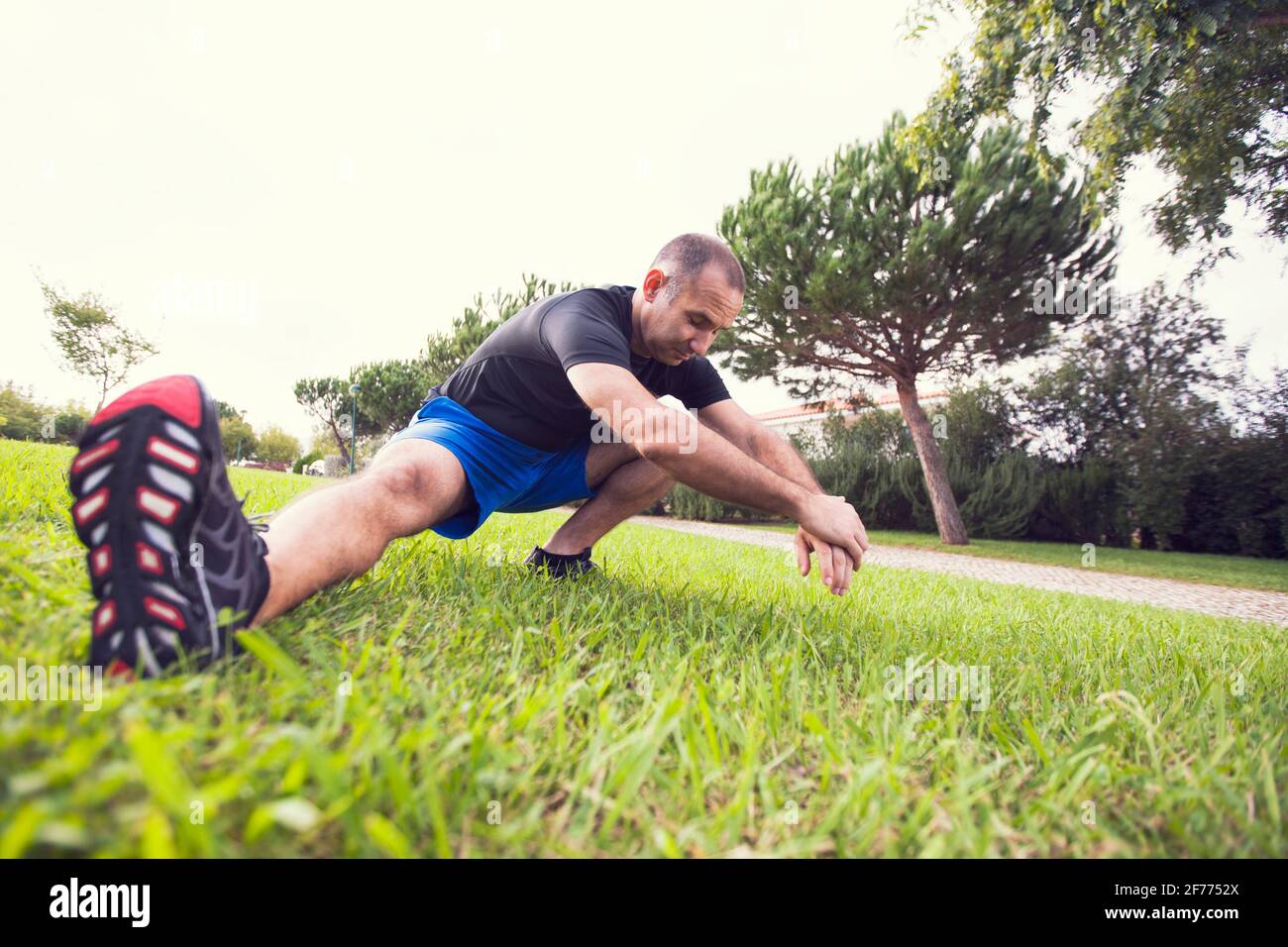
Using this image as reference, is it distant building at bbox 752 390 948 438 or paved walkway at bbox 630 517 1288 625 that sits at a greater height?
distant building at bbox 752 390 948 438

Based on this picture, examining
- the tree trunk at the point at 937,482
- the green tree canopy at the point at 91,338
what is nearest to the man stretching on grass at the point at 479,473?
the tree trunk at the point at 937,482

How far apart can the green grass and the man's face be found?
102 cm

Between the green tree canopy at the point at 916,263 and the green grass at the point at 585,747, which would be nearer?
the green grass at the point at 585,747

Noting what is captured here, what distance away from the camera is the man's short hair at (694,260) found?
2145mm

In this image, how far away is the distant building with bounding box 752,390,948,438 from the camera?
14.6 m

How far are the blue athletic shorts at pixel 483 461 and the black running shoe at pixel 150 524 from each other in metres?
1.02

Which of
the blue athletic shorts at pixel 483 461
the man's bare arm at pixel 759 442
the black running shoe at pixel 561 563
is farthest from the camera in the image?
the black running shoe at pixel 561 563

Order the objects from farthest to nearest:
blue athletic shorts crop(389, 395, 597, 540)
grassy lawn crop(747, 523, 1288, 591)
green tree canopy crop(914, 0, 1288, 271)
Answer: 1. grassy lawn crop(747, 523, 1288, 591)
2. green tree canopy crop(914, 0, 1288, 271)
3. blue athletic shorts crop(389, 395, 597, 540)

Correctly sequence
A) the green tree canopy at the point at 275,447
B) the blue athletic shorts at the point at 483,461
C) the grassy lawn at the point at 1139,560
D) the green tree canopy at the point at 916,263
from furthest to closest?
→ the green tree canopy at the point at 275,447, the green tree canopy at the point at 916,263, the grassy lawn at the point at 1139,560, the blue athletic shorts at the point at 483,461

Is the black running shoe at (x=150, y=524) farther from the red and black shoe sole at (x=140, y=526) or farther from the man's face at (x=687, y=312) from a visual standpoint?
the man's face at (x=687, y=312)

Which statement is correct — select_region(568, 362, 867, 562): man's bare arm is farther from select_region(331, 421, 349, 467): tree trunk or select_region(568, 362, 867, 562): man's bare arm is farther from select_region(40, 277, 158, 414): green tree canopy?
select_region(331, 421, 349, 467): tree trunk

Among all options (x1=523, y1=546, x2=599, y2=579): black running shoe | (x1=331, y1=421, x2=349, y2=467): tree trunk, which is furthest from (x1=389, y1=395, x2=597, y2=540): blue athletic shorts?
(x1=331, y1=421, x2=349, y2=467): tree trunk

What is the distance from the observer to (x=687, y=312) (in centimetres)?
217
